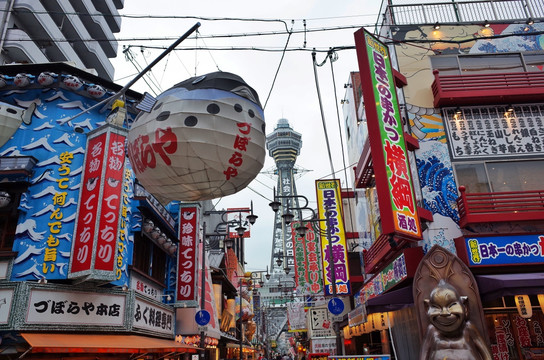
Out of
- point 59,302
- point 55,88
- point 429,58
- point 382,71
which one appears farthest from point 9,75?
point 429,58

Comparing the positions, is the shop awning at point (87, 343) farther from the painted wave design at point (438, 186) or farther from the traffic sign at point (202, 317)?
the painted wave design at point (438, 186)

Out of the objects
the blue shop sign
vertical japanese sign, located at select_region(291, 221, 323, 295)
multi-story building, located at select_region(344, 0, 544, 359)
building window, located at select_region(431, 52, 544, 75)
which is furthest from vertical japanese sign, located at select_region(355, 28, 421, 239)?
vertical japanese sign, located at select_region(291, 221, 323, 295)

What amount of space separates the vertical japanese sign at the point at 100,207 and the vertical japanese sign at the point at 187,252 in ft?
19.0

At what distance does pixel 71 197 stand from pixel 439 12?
15755 millimetres

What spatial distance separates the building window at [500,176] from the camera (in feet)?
42.5

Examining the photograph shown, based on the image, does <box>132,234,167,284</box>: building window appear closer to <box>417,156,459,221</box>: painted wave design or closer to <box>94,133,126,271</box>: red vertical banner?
<box>94,133,126,271</box>: red vertical banner

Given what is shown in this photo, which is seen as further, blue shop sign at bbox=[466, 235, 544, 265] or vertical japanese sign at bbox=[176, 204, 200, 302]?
vertical japanese sign at bbox=[176, 204, 200, 302]

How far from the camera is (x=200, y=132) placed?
5.64 metres

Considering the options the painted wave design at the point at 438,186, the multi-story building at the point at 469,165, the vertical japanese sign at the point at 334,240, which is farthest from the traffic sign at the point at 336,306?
the painted wave design at the point at 438,186

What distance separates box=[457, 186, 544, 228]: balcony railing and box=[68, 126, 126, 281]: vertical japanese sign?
10753 mm

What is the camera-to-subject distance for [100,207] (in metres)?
12.6

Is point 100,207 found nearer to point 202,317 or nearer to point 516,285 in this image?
point 202,317

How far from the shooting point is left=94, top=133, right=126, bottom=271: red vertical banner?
12195 millimetres

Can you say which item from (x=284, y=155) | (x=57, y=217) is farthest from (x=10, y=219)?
(x=284, y=155)
